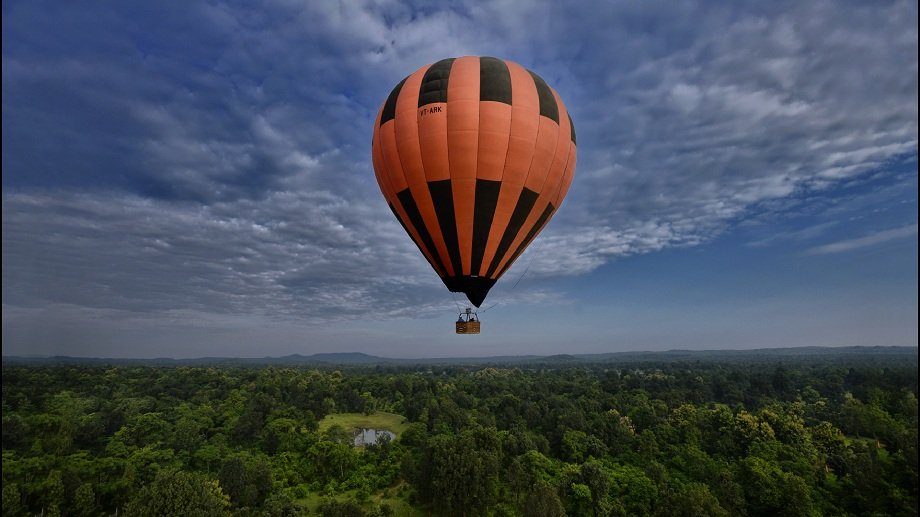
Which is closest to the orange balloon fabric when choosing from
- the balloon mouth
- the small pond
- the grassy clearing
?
the balloon mouth

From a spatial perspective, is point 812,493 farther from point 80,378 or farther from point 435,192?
point 80,378

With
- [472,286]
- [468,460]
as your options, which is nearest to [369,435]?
[468,460]

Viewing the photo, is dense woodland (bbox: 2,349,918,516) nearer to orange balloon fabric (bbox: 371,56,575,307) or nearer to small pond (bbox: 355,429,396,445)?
small pond (bbox: 355,429,396,445)

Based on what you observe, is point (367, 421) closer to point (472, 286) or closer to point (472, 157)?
point (472, 286)

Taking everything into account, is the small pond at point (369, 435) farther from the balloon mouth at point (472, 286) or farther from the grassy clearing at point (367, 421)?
the balloon mouth at point (472, 286)

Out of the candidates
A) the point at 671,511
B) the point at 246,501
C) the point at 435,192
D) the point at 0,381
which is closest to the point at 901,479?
the point at 671,511

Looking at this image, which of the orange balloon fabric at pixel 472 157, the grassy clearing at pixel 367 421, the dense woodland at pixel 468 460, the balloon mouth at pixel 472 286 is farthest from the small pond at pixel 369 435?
the orange balloon fabric at pixel 472 157
